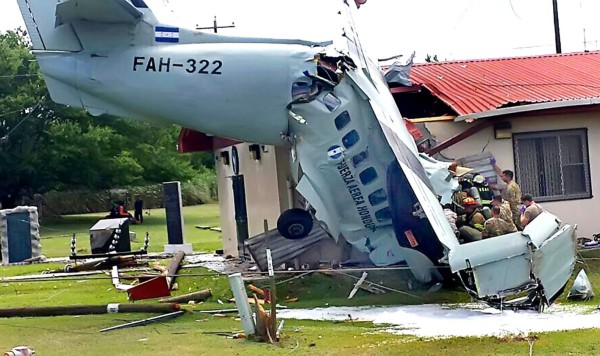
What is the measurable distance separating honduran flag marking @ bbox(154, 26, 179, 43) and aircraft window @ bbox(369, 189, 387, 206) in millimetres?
3853

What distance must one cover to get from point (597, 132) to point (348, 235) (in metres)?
6.97

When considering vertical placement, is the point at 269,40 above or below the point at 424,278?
above

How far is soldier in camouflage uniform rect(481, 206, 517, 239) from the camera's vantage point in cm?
1479

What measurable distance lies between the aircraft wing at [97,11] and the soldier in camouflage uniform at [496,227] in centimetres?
614

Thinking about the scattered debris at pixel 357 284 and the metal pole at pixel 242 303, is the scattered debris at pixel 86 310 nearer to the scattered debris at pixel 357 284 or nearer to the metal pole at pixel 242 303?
the metal pole at pixel 242 303

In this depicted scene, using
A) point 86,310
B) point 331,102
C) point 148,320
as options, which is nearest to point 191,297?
point 86,310

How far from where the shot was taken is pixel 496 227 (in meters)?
14.9

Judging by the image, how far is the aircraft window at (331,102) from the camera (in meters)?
15.0

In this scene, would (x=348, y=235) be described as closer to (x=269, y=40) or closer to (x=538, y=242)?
(x=269, y=40)

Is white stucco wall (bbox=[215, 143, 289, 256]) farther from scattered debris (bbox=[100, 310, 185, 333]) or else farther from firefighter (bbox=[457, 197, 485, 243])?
scattered debris (bbox=[100, 310, 185, 333])

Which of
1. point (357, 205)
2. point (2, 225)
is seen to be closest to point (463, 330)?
point (357, 205)

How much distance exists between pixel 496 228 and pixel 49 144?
4032 cm

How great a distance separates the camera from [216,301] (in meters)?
15.8

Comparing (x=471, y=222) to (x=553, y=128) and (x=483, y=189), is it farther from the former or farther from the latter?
(x=553, y=128)
